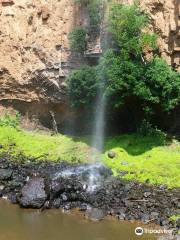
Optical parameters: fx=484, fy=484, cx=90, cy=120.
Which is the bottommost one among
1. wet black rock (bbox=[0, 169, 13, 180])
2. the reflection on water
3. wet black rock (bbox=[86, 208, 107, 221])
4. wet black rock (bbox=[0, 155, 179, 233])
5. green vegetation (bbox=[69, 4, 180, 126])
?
the reflection on water

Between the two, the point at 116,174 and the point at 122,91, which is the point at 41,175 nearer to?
the point at 116,174

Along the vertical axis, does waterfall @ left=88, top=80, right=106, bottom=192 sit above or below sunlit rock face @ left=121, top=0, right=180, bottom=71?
below

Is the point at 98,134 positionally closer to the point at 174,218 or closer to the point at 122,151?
the point at 122,151

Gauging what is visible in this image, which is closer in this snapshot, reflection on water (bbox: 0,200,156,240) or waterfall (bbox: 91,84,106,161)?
reflection on water (bbox: 0,200,156,240)

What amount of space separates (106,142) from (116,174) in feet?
11.0

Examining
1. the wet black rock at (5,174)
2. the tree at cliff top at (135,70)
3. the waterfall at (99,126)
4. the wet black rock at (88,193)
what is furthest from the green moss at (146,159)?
the wet black rock at (5,174)

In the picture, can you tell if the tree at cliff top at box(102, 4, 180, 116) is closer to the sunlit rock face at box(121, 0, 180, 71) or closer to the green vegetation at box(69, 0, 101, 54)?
the sunlit rock face at box(121, 0, 180, 71)

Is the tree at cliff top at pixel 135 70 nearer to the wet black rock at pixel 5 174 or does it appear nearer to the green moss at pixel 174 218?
the wet black rock at pixel 5 174

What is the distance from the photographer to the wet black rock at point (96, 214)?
62.3 feet

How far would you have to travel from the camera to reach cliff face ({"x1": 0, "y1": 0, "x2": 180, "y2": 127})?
27.3 m

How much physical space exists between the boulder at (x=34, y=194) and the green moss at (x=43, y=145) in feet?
11.4

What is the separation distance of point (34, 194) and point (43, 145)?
18.1 feet

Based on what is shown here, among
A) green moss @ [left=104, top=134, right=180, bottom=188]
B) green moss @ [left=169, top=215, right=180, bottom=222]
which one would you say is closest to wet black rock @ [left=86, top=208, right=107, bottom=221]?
green moss @ [left=169, top=215, right=180, bottom=222]

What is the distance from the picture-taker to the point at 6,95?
28.7m
